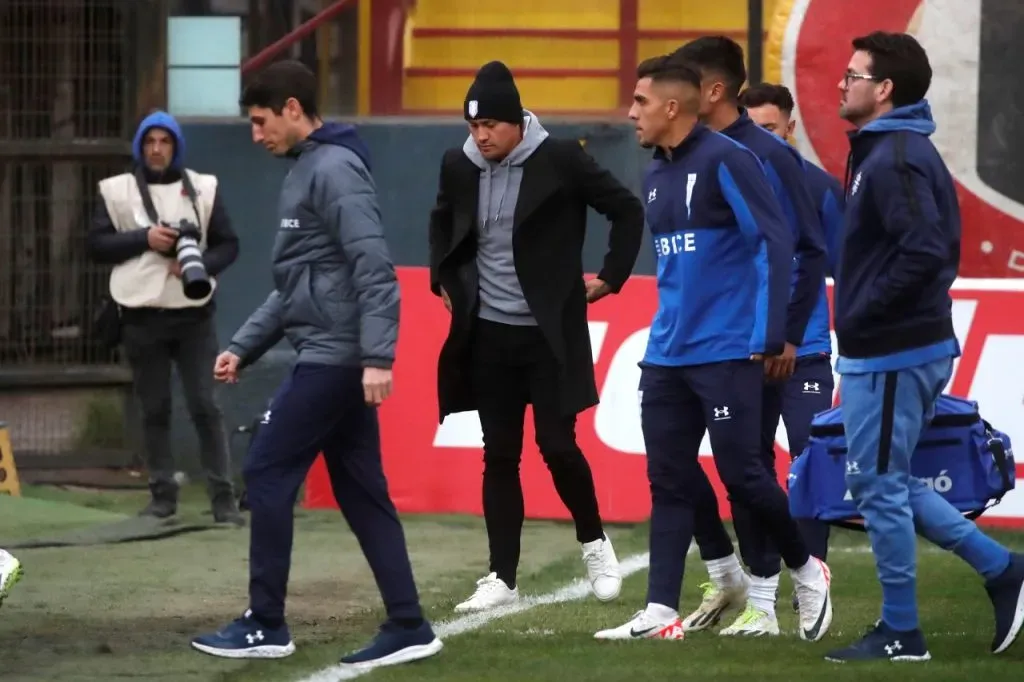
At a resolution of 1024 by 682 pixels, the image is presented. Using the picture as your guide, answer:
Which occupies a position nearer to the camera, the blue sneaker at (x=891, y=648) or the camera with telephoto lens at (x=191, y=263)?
the blue sneaker at (x=891, y=648)

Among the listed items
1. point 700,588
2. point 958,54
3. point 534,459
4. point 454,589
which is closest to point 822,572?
point 700,588

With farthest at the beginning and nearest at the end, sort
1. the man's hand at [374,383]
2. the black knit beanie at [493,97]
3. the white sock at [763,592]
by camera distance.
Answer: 1. the black knit beanie at [493,97]
2. the white sock at [763,592]
3. the man's hand at [374,383]

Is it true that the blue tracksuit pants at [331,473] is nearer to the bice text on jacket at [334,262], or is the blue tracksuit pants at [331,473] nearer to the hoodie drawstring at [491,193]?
the bice text on jacket at [334,262]

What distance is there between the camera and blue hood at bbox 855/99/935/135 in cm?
597

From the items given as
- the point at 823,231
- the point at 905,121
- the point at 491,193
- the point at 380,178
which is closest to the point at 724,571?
the point at 823,231

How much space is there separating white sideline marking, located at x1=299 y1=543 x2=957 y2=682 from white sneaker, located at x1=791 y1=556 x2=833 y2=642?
1.12 meters

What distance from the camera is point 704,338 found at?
6.43 meters

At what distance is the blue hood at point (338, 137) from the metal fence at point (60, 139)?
6313 mm

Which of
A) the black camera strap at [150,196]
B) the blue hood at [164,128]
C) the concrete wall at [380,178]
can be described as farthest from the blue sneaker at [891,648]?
the concrete wall at [380,178]

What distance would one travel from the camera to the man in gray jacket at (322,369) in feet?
20.1

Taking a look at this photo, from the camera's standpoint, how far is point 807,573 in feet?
21.8

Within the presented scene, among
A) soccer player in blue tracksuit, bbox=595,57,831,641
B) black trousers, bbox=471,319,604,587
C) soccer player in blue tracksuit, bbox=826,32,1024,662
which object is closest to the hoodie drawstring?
black trousers, bbox=471,319,604,587

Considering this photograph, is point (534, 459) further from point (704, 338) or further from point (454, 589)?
point (704, 338)

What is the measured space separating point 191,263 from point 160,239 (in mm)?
357
